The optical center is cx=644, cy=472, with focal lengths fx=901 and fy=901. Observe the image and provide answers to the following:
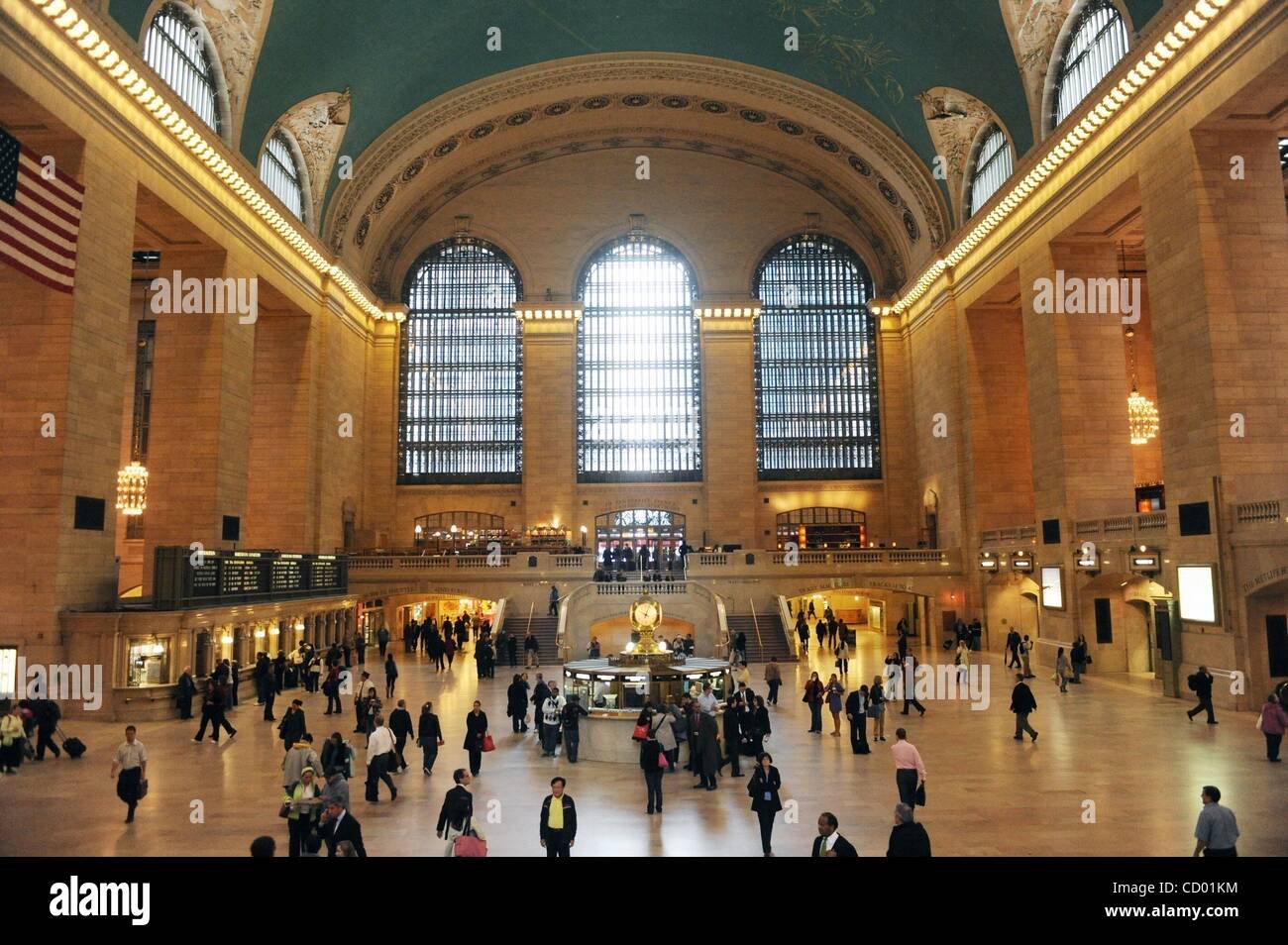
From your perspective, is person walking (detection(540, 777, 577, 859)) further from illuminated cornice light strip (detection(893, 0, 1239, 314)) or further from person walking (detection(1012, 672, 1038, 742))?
illuminated cornice light strip (detection(893, 0, 1239, 314))

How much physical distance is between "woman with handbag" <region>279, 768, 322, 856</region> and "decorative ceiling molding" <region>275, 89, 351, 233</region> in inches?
883

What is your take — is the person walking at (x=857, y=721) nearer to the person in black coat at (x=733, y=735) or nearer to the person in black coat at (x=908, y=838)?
the person in black coat at (x=733, y=735)

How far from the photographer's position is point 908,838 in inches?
228

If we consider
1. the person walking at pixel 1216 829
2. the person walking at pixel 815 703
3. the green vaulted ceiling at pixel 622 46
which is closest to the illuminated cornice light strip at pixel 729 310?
the green vaulted ceiling at pixel 622 46

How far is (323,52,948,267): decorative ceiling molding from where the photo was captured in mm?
30922

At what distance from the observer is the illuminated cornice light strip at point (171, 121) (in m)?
15.9

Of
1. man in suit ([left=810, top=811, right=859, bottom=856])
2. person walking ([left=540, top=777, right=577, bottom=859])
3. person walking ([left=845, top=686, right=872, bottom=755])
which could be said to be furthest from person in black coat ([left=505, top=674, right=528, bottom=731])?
man in suit ([left=810, top=811, right=859, bottom=856])

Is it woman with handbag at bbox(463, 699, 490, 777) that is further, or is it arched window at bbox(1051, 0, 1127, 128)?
arched window at bbox(1051, 0, 1127, 128)

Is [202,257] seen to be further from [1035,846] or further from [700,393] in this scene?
[1035,846]

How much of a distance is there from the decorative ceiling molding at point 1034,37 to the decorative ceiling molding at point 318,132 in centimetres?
1869

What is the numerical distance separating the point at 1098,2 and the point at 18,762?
84.3ft

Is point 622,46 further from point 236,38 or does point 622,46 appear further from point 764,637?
point 764,637

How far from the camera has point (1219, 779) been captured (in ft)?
35.4

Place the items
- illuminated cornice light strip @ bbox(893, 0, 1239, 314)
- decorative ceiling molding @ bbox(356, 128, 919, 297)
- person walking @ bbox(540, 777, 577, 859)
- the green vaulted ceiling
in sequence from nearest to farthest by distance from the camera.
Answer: person walking @ bbox(540, 777, 577, 859) < illuminated cornice light strip @ bbox(893, 0, 1239, 314) < the green vaulted ceiling < decorative ceiling molding @ bbox(356, 128, 919, 297)
